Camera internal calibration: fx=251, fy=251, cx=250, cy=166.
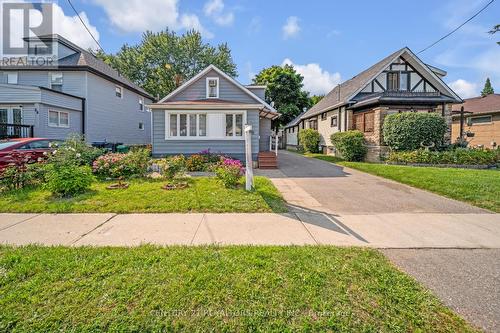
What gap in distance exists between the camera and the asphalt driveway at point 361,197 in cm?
623

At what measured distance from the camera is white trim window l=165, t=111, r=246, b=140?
13.3 metres

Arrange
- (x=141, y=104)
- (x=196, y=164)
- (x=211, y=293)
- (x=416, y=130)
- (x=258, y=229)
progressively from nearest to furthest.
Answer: (x=211, y=293)
(x=258, y=229)
(x=196, y=164)
(x=416, y=130)
(x=141, y=104)

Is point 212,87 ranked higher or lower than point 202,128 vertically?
higher

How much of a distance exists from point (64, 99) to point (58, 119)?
132 cm

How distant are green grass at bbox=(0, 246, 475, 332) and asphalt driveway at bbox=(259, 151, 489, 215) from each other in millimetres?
3003

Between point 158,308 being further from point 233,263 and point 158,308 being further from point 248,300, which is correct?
point 233,263

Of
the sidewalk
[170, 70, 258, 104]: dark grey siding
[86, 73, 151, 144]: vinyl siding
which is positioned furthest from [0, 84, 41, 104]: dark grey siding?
the sidewalk

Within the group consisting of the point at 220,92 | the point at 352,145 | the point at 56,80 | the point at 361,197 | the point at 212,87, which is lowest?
the point at 361,197

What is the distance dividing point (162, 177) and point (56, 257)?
573 cm

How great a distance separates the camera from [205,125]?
1342cm

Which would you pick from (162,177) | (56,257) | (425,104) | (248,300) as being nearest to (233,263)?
(248,300)

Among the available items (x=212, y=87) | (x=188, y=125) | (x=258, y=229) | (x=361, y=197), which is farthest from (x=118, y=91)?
(x=258, y=229)

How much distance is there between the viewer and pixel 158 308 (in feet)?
7.86

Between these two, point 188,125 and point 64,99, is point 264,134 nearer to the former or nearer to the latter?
point 188,125
